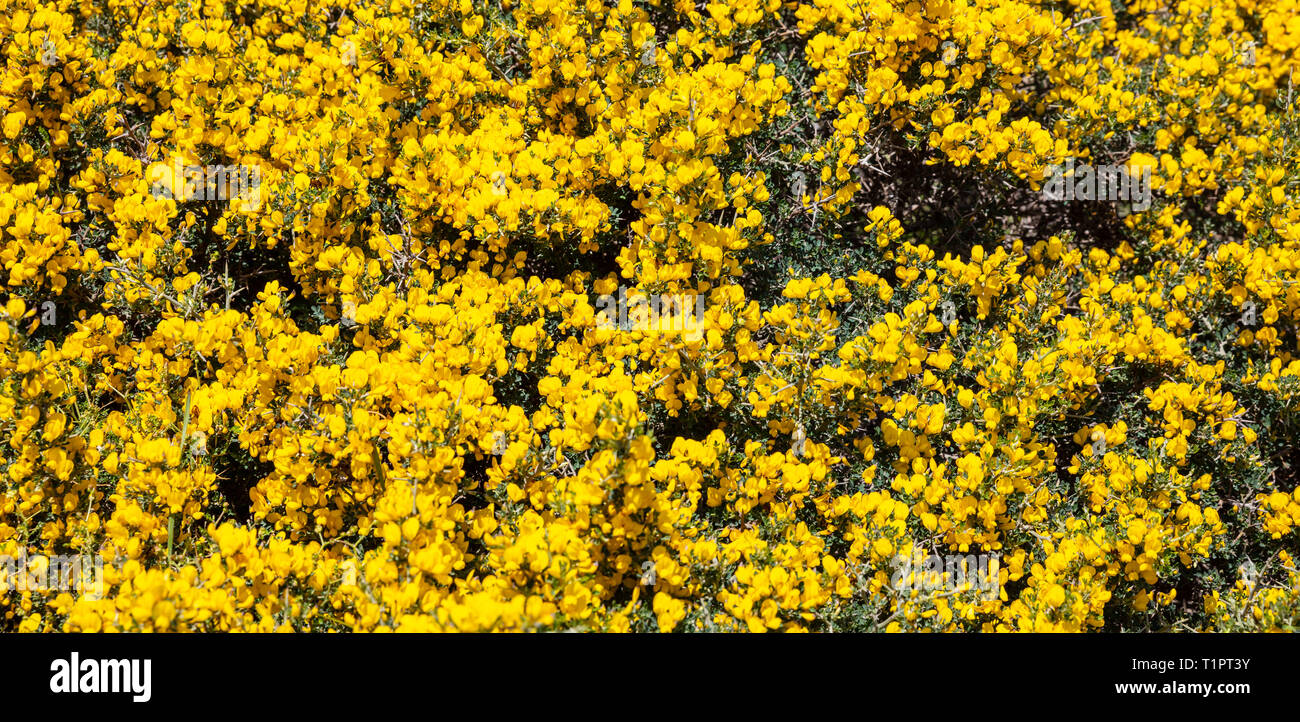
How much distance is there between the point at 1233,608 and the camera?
3.21 m

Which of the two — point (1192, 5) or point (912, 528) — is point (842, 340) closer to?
point (912, 528)

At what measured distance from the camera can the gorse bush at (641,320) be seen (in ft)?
9.61

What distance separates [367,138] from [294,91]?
1.47 feet

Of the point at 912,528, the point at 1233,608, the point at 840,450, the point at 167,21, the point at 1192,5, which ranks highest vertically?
the point at 1192,5

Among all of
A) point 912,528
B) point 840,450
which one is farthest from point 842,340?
point 912,528

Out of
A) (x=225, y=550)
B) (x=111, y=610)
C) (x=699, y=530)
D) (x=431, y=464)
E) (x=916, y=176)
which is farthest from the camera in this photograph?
(x=916, y=176)

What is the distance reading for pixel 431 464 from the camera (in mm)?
2861

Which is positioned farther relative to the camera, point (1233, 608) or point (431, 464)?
point (1233, 608)

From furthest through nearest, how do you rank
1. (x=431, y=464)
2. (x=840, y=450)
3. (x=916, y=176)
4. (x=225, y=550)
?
1. (x=916, y=176)
2. (x=840, y=450)
3. (x=431, y=464)
4. (x=225, y=550)

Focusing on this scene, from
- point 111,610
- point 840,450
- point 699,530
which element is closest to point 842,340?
point 840,450

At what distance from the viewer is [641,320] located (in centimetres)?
342

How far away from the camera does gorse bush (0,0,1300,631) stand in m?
2.93

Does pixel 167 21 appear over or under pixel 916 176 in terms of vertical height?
over
